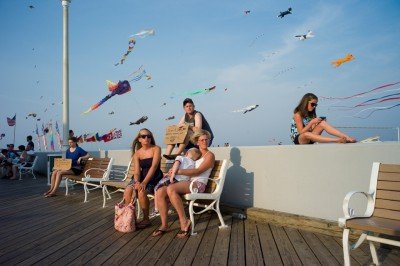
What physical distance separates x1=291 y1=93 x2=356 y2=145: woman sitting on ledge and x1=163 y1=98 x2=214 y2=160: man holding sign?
1.39 meters

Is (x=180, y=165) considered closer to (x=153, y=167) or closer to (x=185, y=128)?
(x=153, y=167)

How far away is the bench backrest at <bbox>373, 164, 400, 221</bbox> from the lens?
2.50m

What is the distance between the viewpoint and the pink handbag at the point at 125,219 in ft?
12.2

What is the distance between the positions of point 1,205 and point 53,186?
1.14 meters

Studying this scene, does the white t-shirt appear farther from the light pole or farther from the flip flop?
the light pole

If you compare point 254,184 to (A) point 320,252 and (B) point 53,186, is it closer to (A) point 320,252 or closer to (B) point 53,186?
(A) point 320,252

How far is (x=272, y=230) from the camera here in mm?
3639

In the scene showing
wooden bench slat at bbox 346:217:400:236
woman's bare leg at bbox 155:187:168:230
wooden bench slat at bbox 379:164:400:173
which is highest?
wooden bench slat at bbox 379:164:400:173

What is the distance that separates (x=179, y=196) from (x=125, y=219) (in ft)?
2.24

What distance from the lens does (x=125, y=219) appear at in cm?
372

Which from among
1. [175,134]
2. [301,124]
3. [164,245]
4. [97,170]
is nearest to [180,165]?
[164,245]

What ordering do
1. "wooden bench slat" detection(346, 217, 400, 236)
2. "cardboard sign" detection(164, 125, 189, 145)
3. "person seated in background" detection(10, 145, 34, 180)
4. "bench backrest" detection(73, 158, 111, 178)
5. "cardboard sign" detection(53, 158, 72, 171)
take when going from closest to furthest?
"wooden bench slat" detection(346, 217, 400, 236)
"cardboard sign" detection(164, 125, 189, 145)
"bench backrest" detection(73, 158, 111, 178)
"cardboard sign" detection(53, 158, 72, 171)
"person seated in background" detection(10, 145, 34, 180)

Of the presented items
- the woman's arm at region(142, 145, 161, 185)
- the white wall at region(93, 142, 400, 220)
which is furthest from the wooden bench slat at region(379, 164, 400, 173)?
the woman's arm at region(142, 145, 161, 185)

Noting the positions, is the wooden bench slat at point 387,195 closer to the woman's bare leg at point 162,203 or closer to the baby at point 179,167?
the baby at point 179,167
